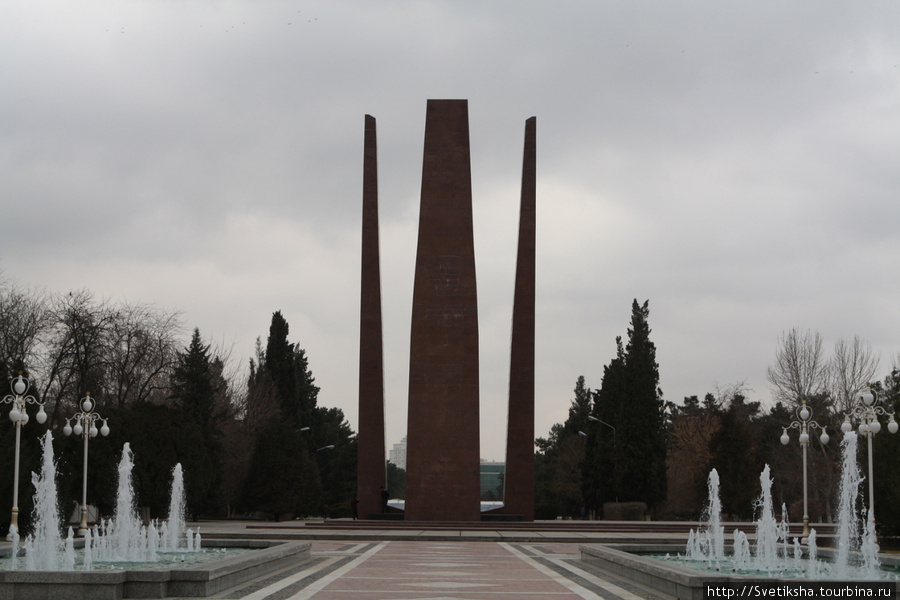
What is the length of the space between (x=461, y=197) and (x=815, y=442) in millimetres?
19142

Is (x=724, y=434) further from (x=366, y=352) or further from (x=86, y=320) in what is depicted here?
(x=86, y=320)

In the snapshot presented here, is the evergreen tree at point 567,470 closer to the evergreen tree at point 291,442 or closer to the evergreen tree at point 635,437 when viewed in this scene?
the evergreen tree at point 635,437

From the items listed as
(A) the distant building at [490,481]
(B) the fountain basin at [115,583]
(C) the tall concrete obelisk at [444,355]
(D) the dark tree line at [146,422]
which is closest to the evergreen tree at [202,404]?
(D) the dark tree line at [146,422]

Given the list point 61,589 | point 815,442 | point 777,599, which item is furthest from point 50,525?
point 815,442

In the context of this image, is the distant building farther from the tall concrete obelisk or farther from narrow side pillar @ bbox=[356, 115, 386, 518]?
the tall concrete obelisk

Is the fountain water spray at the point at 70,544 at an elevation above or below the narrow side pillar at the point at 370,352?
below

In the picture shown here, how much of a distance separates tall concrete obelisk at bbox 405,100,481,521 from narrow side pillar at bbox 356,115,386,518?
2313mm

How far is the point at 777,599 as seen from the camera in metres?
9.09

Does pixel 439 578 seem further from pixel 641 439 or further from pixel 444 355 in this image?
pixel 641 439

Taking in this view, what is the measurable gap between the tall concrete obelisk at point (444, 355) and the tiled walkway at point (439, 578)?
8055 millimetres

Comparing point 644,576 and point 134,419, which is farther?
point 134,419

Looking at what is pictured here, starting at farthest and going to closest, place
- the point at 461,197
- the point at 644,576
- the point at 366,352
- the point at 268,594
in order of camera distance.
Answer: the point at 366,352 → the point at 461,197 → the point at 644,576 → the point at 268,594

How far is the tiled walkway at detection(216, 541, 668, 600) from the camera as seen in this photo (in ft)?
33.5

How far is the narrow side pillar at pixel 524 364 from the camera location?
28656 millimetres
